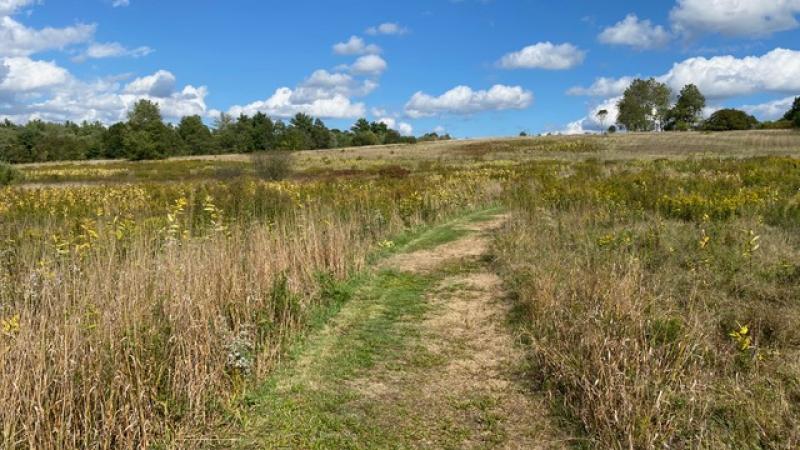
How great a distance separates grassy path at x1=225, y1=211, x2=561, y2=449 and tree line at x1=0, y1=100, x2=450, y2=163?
64781 millimetres

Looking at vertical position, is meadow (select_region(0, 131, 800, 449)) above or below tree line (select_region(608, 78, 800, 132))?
below

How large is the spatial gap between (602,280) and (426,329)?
1828mm

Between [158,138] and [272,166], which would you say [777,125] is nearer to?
Result: [272,166]

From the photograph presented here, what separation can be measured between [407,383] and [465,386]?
47cm

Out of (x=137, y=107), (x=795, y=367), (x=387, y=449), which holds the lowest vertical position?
(x=387, y=449)

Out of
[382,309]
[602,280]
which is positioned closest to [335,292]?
[382,309]

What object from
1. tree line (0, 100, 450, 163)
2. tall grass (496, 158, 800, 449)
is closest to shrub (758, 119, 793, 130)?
tree line (0, 100, 450, 163)

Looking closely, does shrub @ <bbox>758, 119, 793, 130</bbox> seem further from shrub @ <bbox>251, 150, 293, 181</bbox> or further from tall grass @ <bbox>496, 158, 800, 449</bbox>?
tall grass @ <bbox>496, 158, 800, 449</bbox>

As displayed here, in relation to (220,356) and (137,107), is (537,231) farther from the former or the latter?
(137,107)

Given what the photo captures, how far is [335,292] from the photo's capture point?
6.55 metres

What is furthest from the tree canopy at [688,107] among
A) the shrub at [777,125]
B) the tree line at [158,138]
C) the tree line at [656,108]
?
the tree line at [158,138]

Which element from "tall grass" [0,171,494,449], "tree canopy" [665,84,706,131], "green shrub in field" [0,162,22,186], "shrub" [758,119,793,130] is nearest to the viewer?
"tall grass" [0,171,494,449]

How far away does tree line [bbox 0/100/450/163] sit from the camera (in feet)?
241

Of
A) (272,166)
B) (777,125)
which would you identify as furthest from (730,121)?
(272,166)
